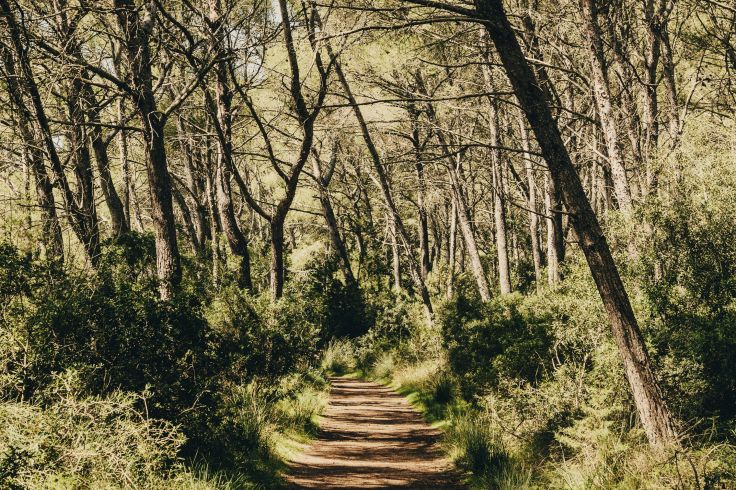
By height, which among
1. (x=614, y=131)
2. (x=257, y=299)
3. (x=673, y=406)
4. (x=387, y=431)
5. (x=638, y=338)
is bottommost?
(x=387, y=431)

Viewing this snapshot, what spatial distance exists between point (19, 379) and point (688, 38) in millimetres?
15258

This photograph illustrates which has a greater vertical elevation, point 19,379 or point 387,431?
point 19,379

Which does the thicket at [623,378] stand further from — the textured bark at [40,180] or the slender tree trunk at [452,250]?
the slender tree trunk at [452,250]

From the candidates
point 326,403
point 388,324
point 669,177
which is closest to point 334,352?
point 388,324

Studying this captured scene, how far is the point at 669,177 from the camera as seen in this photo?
8523mm

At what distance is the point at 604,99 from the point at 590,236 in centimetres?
425

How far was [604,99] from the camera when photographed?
9.17 metres

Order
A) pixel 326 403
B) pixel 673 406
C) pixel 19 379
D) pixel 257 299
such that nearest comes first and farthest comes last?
pixel 19 379 < pixel 673 406 < pixel 257 299 < pixel 326 403

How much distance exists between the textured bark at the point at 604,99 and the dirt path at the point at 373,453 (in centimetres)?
469

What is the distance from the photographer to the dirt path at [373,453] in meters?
8.14

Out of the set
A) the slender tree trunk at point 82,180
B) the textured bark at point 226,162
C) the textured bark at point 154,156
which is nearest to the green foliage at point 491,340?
the textured bark at point 226,162

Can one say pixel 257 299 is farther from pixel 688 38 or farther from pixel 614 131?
pixel 688 38

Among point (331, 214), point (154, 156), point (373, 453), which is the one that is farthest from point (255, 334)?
point (331, 214)

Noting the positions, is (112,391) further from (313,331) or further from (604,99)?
(604,99)
